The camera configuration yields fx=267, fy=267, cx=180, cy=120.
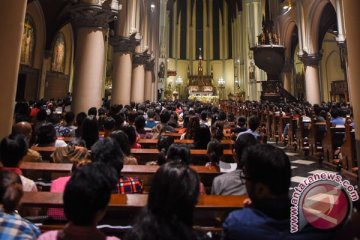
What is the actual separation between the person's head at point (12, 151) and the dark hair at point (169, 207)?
1.60 metres

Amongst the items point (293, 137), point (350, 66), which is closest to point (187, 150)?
point (350, 66)

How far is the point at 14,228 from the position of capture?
1210mm

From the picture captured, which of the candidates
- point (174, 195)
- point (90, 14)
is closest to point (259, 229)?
point (174, 195)

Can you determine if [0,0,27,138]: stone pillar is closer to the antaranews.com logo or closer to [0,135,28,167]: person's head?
[0,135,28,167]: person's head

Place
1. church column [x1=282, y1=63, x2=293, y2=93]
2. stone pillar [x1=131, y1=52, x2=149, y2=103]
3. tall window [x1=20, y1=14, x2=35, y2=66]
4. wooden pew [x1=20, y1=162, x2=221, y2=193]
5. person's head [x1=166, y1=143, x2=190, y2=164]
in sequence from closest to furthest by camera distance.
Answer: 1. person's head [x1=166, y1=143, x2=190, y2=164]
2. wooden pew [x1=20, y1=162, x2=221, y2=193]
3. stone pillar [x1=131, y1=52, x2=149, y2=103]
4. tall window [x1=20, y1=14, x2=35, y2=66]
5. church column [x1=282, y1=63, x2=293, y2=93]

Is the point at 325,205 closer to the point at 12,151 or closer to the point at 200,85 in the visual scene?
the point at 12,151

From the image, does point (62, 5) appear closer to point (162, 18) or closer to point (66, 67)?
point (66, 67)

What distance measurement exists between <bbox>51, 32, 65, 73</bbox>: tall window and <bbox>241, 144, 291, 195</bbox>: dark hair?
19.6 m

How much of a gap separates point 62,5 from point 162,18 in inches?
475

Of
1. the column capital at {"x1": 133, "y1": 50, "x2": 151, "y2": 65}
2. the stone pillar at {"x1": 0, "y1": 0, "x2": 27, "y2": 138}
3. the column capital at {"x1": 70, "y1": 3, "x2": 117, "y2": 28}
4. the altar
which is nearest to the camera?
the stone pillar at {"x1": 0, "y1": 0, "x2": 27, "y2": 138}

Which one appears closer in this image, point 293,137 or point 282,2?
point 293,137

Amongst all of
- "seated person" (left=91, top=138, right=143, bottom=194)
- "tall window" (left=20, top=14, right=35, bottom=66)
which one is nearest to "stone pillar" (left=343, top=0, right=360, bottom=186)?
"seated person" (left=91, top=138, right=143, bottom=194)

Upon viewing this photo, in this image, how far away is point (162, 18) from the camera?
27.5m

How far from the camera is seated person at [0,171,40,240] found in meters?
1.20
